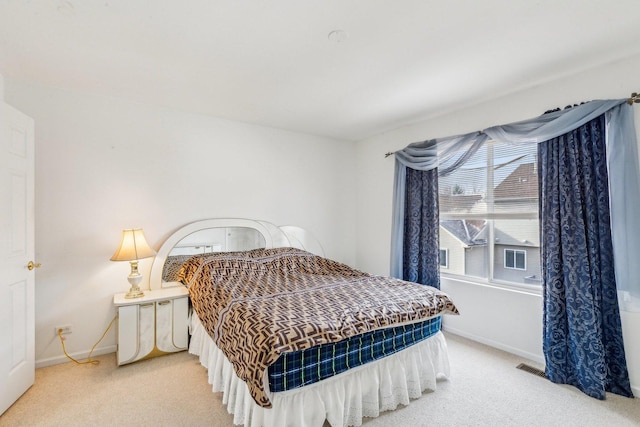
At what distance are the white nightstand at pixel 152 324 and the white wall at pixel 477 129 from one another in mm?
2517

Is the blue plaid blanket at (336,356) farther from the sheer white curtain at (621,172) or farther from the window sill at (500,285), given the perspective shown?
the sheer white curtain at (621,172)

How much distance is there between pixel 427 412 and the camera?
1.95 metres

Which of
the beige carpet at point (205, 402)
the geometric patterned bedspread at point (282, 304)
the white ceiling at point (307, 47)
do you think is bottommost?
the beige carpet at point (205, 402)

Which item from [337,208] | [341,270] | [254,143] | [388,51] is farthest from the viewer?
[337,208]

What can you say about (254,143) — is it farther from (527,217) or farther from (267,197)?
(527,217)

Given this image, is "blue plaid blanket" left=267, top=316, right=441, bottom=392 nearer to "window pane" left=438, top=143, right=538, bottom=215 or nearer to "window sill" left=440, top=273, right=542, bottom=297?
"window sill" left=440, top=273, right=542, bottom=297

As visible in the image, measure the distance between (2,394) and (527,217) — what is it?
4.14 metres

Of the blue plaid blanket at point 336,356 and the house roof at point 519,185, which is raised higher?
the house roof at point 519,185

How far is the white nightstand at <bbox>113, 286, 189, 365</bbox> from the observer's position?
2.50m

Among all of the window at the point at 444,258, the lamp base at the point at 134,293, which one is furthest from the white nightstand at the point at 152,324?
the window at the point at 444,258

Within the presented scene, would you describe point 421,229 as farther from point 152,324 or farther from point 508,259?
point 152,324

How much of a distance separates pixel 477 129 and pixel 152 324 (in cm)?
358

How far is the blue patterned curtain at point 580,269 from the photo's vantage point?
214 cm

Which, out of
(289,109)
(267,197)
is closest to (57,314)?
(267,197)
